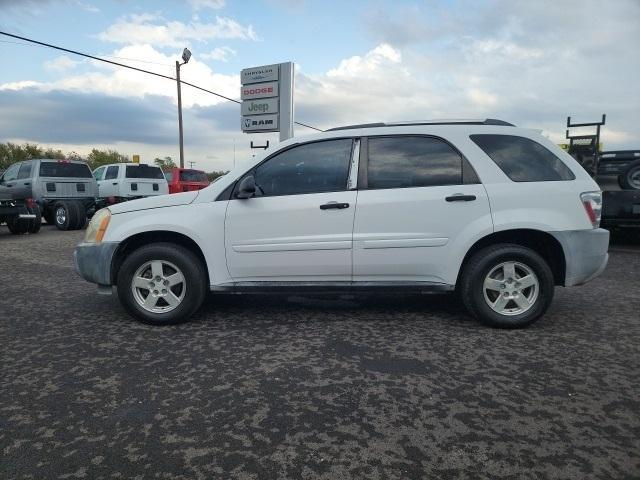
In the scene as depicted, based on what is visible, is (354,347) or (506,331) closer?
(354,347)

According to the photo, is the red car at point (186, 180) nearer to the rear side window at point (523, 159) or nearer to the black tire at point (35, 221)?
the black tire at point (35, 221)

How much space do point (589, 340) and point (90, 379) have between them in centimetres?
370

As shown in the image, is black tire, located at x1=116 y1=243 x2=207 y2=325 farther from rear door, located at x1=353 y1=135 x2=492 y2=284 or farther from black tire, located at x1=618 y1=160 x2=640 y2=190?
black tire, located at x1=618 y1=160 x2=640 y2=190

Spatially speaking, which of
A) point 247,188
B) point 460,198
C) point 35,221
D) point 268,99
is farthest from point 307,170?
point 268,99

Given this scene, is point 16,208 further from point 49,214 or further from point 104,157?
point 104,157

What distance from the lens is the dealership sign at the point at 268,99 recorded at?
15.7 meters

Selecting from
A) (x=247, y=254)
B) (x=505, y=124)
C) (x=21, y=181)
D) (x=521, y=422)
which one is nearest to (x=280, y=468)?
(x=521, y=422)

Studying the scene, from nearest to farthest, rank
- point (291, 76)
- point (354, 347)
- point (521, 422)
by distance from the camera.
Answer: point (521, 422) → point (354, 347) → point (291, 76)

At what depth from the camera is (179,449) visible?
2111 millimetres

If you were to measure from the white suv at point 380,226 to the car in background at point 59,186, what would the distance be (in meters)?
10.5

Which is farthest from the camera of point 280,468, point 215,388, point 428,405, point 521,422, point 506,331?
point 506,331

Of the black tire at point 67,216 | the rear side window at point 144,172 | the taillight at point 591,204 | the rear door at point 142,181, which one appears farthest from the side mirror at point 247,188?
the rear side window at point 144,172

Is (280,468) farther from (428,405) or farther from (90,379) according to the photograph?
(90,379)

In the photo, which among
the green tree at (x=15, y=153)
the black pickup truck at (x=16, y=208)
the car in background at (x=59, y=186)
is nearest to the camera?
the black pickup truck at (x=16, y=208)
